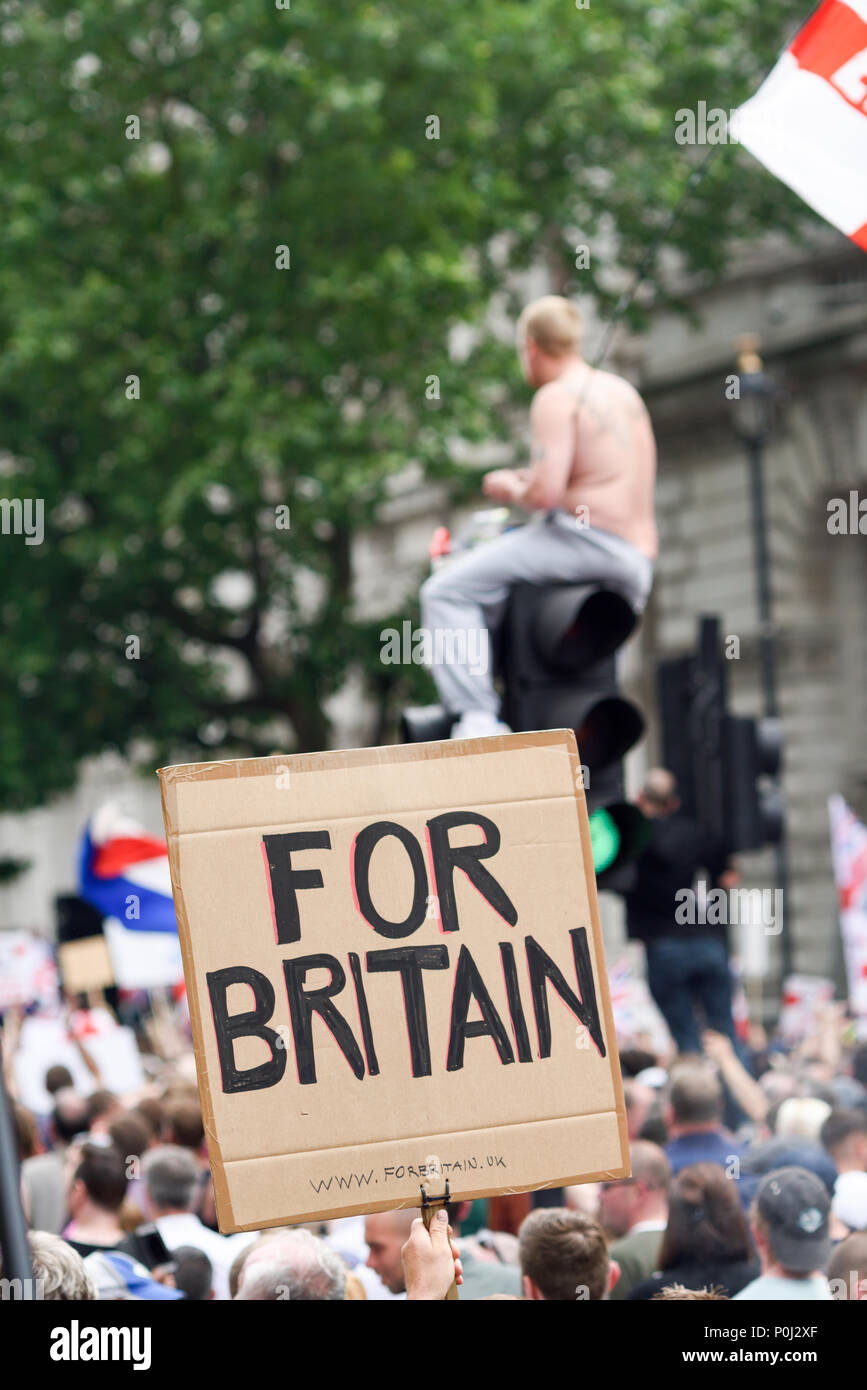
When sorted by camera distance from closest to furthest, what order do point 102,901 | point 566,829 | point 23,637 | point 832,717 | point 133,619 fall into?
point 566,829 → point 102,901 → point 23,637 → point 133,619 → point 832,717

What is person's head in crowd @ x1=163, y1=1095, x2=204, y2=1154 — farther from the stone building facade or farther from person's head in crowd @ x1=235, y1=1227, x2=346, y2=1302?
the stone building facade

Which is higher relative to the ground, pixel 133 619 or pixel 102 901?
pixel 133 619

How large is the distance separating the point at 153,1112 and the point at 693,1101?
8.22ft

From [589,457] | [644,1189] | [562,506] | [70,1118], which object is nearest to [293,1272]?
[644,1189]

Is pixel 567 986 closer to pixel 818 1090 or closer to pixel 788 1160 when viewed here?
pixel 788 1160

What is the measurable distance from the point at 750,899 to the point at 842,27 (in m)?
17.0

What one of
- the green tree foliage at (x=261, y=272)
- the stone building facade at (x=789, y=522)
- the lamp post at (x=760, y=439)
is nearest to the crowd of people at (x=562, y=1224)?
the lamp post at (x=760, y=439)

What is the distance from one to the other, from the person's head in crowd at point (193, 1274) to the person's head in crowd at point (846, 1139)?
70.4 inches

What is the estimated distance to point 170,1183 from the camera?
5473mm

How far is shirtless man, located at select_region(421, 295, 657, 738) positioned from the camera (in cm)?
539

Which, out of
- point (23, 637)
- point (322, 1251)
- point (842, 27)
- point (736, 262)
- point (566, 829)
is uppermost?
point (736, 262)
